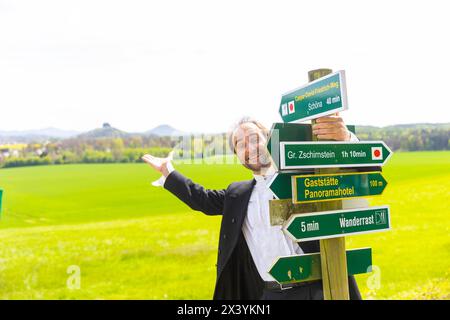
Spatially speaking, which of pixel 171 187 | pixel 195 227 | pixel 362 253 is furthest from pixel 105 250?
pixel 362 253

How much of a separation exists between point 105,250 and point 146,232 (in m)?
0.72

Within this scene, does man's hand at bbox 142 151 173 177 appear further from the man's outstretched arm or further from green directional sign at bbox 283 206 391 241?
green directional sign at bbox 283 206 391 241

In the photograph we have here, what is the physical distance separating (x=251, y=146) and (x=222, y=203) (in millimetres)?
511

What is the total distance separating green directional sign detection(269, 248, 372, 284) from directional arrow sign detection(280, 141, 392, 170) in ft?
1.60

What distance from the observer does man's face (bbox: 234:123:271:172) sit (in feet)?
10.1

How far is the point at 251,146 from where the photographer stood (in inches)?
122

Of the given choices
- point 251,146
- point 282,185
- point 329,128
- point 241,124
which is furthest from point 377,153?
point 241,124

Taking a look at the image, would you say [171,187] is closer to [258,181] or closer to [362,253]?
[258,181]

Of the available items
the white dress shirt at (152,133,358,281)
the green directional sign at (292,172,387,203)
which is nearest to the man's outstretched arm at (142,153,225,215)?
the white dress shirt at (152,133,358,281)

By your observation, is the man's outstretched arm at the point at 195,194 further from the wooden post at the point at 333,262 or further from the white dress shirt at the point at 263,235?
the wooden post at the point at 333,262

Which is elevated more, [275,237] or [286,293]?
[275,237]

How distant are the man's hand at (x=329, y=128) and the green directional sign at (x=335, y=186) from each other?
0.21 metres

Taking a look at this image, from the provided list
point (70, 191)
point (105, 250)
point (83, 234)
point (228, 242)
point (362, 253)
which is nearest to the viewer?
point (362, 253)

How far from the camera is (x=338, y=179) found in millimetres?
2422
